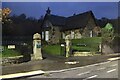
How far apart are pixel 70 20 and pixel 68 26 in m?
1.64

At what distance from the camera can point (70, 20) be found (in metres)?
55.3

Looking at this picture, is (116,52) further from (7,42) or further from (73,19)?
(7,42)

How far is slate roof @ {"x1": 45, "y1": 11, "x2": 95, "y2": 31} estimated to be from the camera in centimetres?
5100

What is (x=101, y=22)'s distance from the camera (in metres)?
52.2

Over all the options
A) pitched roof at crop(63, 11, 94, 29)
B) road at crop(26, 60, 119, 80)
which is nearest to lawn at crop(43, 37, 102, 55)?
pitched roof at crop(63, 11, 94, 29)

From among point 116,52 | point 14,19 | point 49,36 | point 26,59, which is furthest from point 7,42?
point 116,52

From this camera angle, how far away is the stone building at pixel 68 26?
166 feet

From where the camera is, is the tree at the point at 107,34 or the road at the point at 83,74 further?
the tree at the point at 107,34

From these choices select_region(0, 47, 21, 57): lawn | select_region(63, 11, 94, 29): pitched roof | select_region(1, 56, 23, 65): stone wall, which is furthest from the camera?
select_region(63, 11, 94, 29): pitched roof

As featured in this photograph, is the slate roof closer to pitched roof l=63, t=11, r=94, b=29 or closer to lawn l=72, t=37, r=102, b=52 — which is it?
pitched roof l=63, t=11, r=94, b=29

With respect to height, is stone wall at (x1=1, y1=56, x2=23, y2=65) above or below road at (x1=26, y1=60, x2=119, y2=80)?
above

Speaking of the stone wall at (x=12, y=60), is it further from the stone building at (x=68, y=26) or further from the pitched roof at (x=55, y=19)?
the pitched roof at (x=55, y=19)

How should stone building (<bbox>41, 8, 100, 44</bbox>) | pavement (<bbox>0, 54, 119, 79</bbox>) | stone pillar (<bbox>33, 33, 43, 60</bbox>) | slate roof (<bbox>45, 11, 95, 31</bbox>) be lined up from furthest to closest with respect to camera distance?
1. slate roof (<bbox>45, 11, 95, 31</bbox>)
2. stone building (<bbox>41, 8, 100, 44</bbox>)
3. stone pillar (<bbox>33, 33, 43, 60</bbox>)
4. pavement (<bbox>0, 54, 119, 79</bbox>)

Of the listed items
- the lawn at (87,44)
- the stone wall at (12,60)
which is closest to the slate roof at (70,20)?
the lawn at (87,44)
